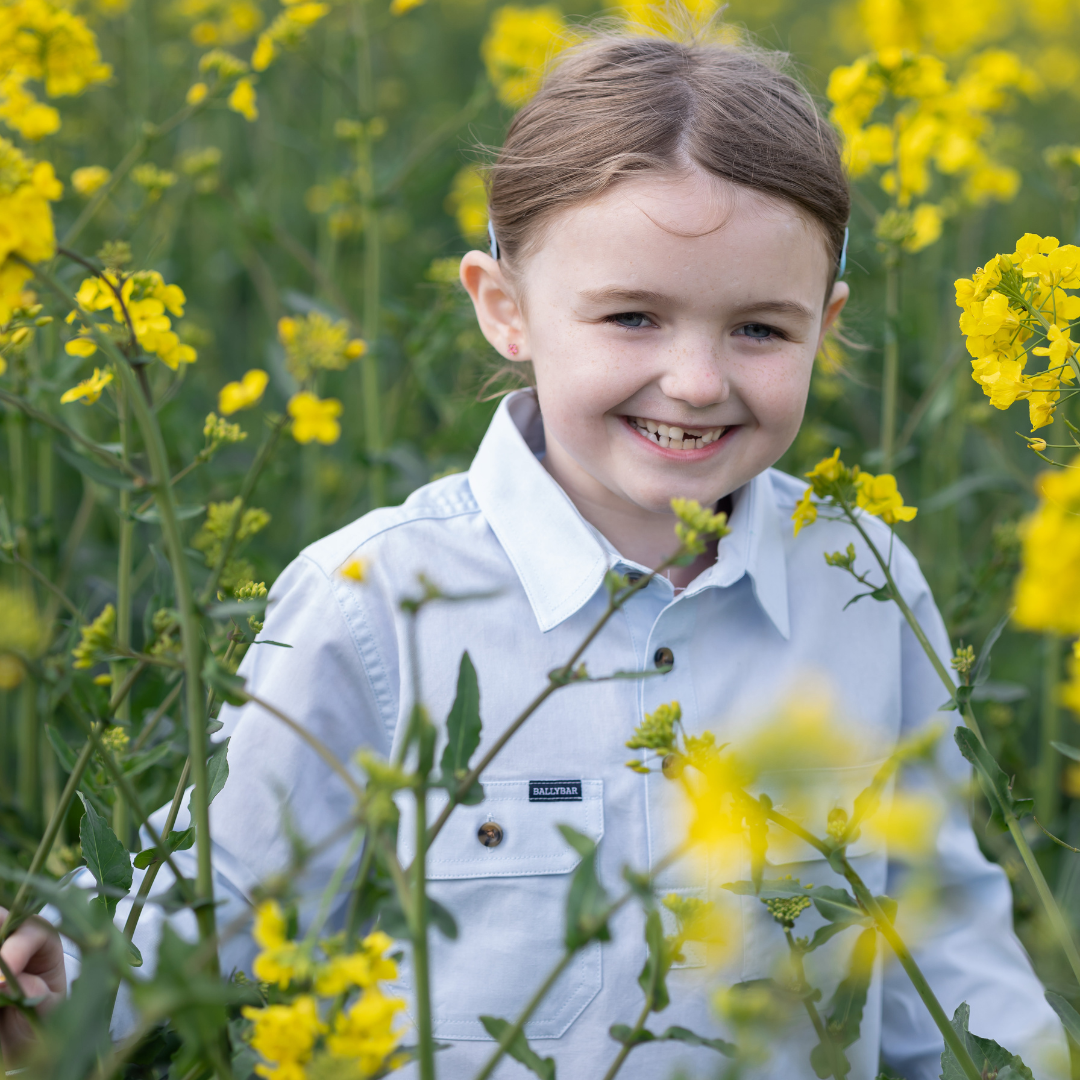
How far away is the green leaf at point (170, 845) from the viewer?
0.93 m

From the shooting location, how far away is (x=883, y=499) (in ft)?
3.93

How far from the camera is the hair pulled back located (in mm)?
1275

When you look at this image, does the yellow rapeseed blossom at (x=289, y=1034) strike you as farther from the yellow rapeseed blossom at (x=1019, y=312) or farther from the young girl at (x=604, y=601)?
the yellow rapeseed blossom at (x=1019, y=312)

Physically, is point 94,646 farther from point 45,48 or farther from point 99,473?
point 45,48

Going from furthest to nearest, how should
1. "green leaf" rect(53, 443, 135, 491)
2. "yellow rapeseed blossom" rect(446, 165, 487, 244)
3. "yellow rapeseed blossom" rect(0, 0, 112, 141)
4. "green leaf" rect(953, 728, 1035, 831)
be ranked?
1. "yellow rapeseed blossom" rect(446, 165, 487, 244)
2. "yellow rapeseed blossom" rect(0, 0, 112, 141)
3. "green leaf" rect(953, 728, 1035, 831)
4. "green leaf" rect(53, 443, 135, 491)

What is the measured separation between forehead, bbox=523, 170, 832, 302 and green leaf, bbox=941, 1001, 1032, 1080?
28.8 inches

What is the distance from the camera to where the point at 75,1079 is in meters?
0.58

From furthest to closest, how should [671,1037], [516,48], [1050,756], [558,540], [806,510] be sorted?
[516,48] < [1050,756] < [558,540] < [806,510] < [671,1037]

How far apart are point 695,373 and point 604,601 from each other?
0.32 m

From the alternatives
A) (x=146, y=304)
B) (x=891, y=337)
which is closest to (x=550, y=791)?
(x=146, y=304)

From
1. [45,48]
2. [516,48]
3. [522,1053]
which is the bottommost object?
[522,1053]

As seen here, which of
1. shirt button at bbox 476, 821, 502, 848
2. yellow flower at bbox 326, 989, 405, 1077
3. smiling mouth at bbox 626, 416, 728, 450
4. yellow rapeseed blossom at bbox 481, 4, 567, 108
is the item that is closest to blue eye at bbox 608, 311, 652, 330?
smiling mouth at bbox 626, 416, 728, 450

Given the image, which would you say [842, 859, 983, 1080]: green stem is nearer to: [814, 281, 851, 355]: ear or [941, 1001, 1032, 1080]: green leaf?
[941, 1001, 1032, 1080]: green leaf

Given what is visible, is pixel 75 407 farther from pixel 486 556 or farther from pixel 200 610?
pixel 200 610
